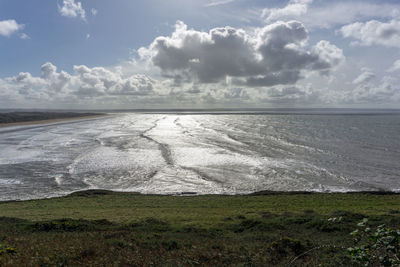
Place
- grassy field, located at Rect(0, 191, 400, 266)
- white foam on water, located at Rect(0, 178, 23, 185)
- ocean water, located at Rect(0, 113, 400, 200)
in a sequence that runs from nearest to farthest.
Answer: grassy field, located at Rect(0, 191, 400, 266)
ocean water, located at Rect(0, 113, 400, 200)
white foam on water, located at Rect(0, 178, 23, 185)

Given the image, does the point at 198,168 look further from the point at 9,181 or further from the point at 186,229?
the point at 186,229

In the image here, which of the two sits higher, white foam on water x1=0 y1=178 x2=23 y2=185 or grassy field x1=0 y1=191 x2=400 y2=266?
grassy field x1=0 y1=191 x2=400 y2=266

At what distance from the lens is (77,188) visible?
32.2 meters

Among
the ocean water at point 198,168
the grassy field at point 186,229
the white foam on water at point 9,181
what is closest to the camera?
the grassy field at point 186,229

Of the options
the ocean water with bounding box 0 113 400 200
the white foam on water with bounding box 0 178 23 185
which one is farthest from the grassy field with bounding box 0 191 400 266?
the white foam on water with bounding box 0 178 23 185

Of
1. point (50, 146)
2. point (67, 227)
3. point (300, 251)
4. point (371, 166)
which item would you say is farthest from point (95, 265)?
point (50, 146)

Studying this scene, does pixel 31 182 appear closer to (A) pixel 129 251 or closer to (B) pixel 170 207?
(B) pixel 170 207

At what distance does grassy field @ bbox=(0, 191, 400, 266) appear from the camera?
30.8 ft

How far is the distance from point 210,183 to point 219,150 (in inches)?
846

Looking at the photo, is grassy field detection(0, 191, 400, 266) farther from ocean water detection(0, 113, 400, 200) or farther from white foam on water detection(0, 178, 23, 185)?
white foam on water detection(0, 178, 23, 185)

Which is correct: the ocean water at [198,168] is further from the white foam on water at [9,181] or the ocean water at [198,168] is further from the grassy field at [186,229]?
the grassy field at [186,229]

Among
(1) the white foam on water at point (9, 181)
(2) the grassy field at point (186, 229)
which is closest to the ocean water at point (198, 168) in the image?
(1) the white foam on water at point (9, 181)

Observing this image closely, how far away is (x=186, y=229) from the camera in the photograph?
627 inches

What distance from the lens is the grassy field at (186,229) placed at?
938 centimetres
